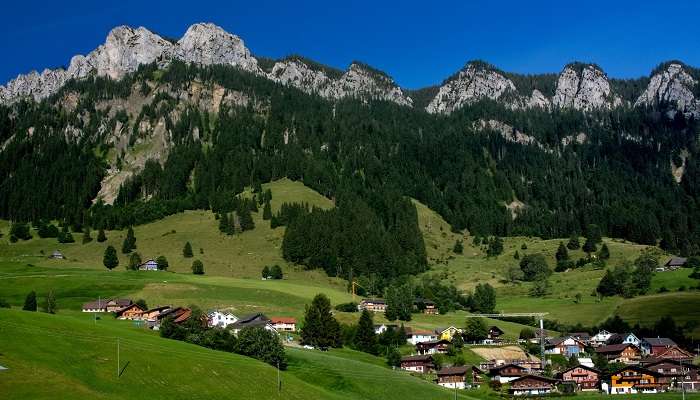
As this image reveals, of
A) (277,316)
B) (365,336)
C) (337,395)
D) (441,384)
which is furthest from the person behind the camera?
(277,316)

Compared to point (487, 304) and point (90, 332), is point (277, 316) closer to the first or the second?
point (487, 304)

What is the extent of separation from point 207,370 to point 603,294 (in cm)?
12071

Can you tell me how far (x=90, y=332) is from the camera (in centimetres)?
8350

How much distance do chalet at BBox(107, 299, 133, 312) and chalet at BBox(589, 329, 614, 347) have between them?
83.8 metres

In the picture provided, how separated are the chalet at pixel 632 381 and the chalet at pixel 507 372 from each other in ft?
38.0

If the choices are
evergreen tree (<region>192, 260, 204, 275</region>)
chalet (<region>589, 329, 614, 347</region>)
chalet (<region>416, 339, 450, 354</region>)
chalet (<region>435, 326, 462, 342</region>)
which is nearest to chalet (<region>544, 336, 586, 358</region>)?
chalet (<region>589, 329, 614, 347</region>)

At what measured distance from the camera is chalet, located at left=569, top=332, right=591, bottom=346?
139 metres

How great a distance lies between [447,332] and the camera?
5477 inches

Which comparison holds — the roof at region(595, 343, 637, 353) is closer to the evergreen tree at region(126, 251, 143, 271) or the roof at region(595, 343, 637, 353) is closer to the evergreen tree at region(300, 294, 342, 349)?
the evergreen tree at region(300, 294, 342, 349)

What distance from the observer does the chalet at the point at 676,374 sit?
111 metres

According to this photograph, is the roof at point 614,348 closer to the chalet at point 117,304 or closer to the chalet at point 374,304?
the chalet at point 374,304

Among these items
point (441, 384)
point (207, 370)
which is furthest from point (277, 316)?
point (207, 370)

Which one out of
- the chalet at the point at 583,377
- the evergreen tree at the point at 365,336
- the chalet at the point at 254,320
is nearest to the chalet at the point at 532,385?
the chalet at the point at 583,377

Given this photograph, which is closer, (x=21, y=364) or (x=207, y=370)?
(x=21, y=364)
